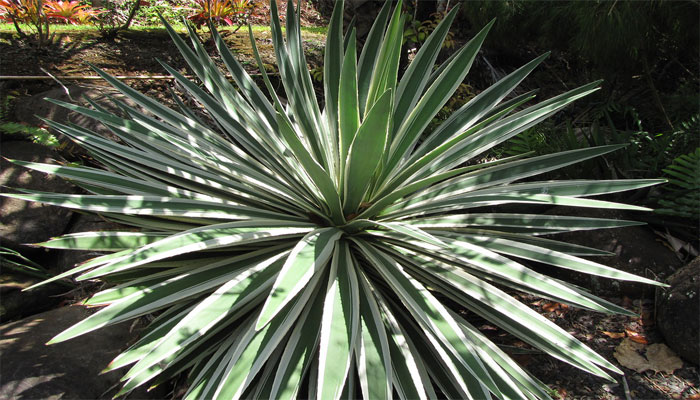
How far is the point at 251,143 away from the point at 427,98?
79 cm

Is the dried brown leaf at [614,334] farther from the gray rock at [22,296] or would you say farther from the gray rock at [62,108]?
the gray rock at [62,108]

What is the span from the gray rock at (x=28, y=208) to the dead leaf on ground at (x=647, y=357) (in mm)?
2839

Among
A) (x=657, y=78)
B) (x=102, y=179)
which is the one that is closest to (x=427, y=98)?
(x=102, y=179)

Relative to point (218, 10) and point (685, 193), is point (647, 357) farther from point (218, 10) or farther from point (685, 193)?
A: point (218, 10)

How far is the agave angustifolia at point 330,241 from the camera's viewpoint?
1218 mm

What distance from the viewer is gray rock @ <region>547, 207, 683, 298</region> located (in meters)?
2.12

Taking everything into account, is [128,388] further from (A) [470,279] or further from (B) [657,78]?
(B) [657,78]

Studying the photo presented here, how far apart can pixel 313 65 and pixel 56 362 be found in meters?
2.69

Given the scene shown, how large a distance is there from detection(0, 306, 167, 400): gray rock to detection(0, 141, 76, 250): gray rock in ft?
1.74

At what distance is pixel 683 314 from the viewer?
1.78 meters

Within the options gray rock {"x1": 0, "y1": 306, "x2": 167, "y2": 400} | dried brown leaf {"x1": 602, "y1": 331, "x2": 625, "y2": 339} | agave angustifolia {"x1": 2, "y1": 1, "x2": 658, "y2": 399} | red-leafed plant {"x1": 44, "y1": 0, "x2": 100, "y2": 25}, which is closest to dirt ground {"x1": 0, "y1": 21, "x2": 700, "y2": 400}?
dried brown leaf {"x1": 602, "y1": 331, "x2": 625, "y2": 339}

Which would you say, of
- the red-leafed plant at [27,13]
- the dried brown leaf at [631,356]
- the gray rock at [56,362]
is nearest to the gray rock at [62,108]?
the red-leafed plant at [27,13]

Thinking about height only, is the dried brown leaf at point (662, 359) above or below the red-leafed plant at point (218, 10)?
below

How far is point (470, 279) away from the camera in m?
1.42
